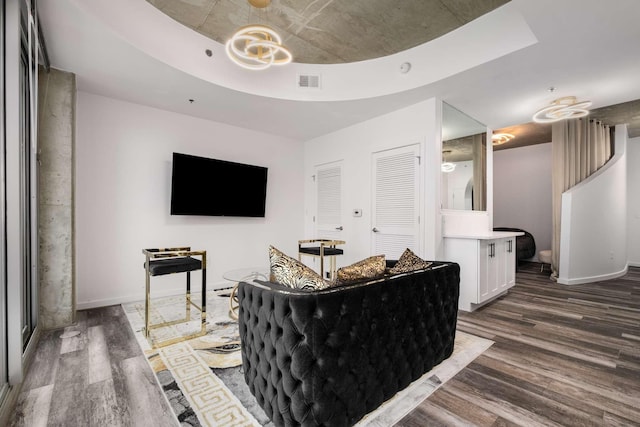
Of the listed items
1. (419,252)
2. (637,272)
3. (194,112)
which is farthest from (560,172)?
(194,112)

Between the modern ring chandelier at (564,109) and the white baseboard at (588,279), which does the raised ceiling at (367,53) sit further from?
the white baseboard at (588,279)

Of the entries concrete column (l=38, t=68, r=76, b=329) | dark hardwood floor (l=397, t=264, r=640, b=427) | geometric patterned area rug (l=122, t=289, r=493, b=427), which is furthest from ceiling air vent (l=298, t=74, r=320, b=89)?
dark hardwood floor (l=397, t=264, r=640, b=427)

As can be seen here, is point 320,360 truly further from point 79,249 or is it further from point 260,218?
point 260,218

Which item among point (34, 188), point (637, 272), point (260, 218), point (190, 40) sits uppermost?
point (190, 40)

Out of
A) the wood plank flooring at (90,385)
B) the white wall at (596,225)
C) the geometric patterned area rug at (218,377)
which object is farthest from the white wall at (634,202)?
the wood plank flooring at (90,385)

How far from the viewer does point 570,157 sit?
17.7ft

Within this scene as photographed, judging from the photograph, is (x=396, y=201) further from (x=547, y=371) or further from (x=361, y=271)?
(x=361, y=271)

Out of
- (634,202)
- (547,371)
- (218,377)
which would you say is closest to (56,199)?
(218,377)

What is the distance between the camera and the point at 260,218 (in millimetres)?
5320

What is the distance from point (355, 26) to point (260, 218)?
11.2 ft

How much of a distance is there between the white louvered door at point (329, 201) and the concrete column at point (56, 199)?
12.1 feet

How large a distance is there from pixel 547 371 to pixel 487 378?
544 millimetres

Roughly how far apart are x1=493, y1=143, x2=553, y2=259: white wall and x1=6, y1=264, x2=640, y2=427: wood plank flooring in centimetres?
449

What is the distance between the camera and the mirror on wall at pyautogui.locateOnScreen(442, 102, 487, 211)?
4113mm
